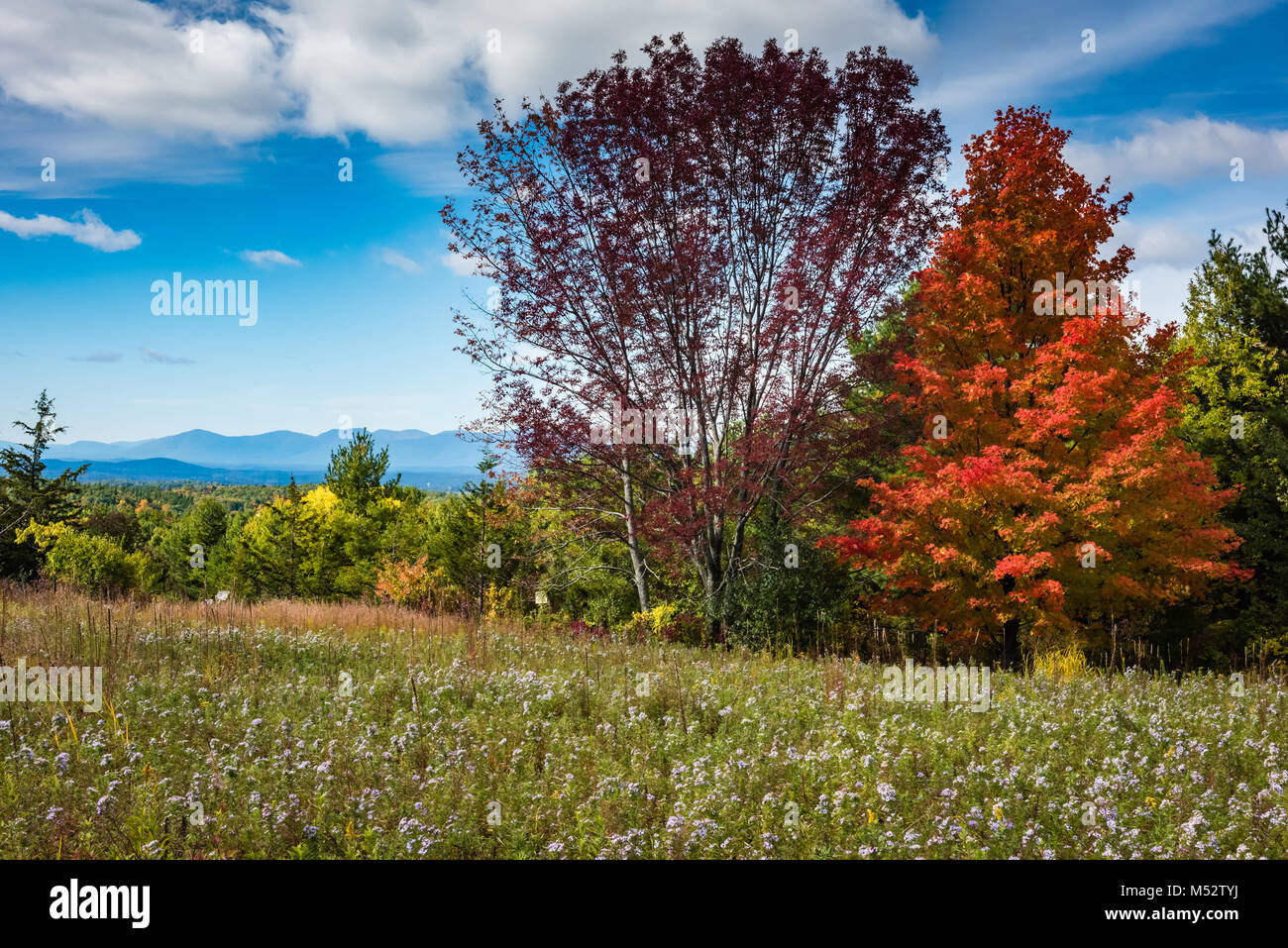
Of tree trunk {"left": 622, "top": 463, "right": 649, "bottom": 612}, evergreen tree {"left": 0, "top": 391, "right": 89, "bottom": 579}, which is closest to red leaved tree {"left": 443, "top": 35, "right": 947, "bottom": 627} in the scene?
tree trunk {"left": 622, "top": 463, "right": 649, "bottom": 612}

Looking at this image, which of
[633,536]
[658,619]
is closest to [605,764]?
[658,619]

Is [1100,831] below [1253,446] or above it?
below

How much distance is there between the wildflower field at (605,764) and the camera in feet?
16.4

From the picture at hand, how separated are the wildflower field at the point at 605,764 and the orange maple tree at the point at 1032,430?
3.81 meters

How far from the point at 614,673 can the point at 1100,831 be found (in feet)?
17.2

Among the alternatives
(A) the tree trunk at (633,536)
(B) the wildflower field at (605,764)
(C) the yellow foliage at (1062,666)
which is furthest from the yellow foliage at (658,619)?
(C) the yellow foliage at (1062,666)

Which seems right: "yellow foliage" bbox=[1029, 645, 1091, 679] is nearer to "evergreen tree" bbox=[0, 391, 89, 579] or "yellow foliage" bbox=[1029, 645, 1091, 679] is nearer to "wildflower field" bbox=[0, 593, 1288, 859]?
"wildflower field" bbox=[0, 593, 1288, 859]

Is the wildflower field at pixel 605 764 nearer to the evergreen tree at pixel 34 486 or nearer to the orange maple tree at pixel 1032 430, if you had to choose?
the orange maple tree at pixel 1032 430

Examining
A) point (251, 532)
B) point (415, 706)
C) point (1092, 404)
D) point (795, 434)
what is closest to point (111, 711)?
point (415, 706)

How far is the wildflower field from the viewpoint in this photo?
4988 millimetres

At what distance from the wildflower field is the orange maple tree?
150 inches

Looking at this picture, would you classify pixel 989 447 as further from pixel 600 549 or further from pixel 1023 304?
pixel 600 549

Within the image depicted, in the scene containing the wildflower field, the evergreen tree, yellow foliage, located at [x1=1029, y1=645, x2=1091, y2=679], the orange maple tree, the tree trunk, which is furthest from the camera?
the evergreen tree

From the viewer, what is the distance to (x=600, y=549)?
79.6ft
